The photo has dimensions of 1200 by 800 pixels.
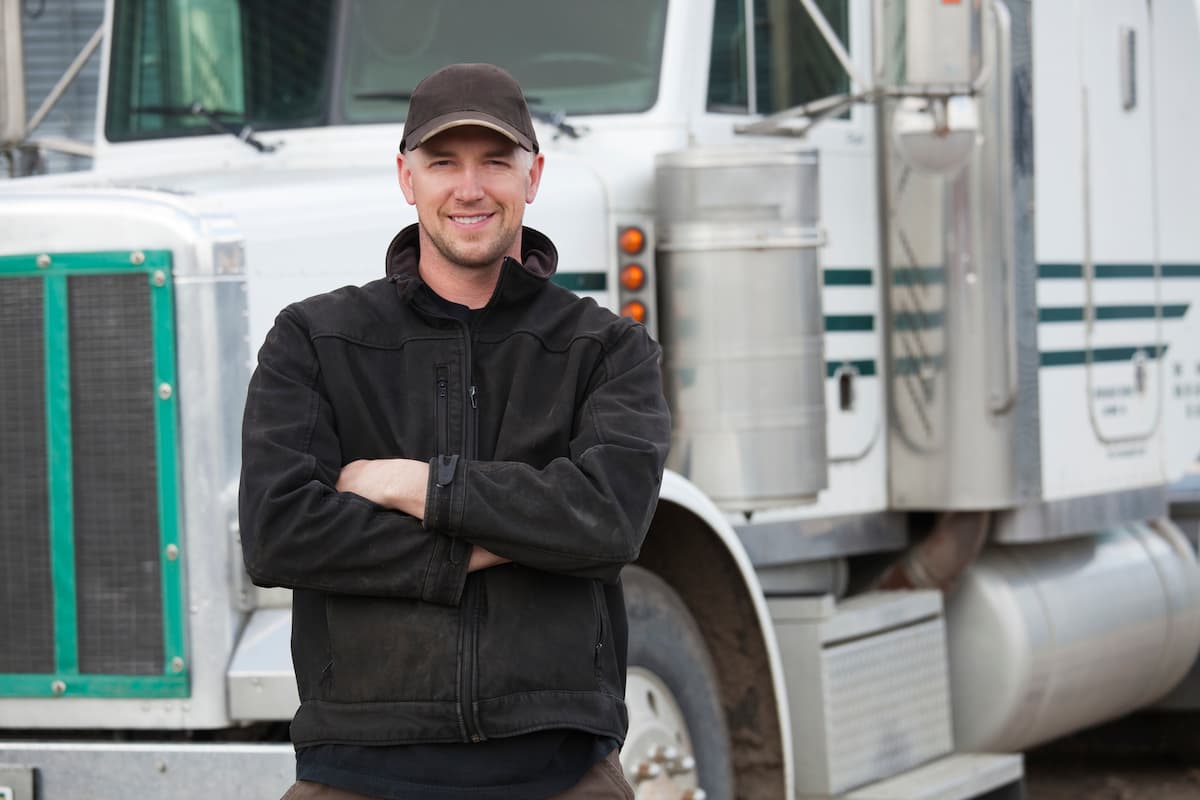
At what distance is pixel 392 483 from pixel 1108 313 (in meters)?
4.00

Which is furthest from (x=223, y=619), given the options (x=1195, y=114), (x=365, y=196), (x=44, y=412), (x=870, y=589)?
(x=1195, y=114)

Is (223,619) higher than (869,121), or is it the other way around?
(869,121)

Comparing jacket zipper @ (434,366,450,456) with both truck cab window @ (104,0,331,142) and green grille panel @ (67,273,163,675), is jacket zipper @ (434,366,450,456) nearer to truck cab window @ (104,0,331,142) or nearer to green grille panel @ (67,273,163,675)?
green grille panel @ (67,273,163,675)

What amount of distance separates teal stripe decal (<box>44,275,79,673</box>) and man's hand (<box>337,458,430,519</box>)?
148 centimetres

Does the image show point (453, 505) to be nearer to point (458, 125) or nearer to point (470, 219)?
point (470, 219)

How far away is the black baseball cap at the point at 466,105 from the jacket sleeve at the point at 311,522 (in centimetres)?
35

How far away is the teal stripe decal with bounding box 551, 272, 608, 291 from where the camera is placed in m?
4.73

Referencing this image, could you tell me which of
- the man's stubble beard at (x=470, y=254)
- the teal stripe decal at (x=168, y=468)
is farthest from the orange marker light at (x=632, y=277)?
the man's stubble beard at (x=470, y=254)

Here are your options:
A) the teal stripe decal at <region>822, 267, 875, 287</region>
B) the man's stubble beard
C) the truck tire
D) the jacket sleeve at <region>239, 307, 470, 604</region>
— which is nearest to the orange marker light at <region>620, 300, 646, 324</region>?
the truck tire

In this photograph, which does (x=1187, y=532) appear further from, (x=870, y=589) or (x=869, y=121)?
(x=869, y=121)

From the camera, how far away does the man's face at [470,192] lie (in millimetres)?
2740

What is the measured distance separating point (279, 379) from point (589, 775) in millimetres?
673

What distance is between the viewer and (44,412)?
401 cm

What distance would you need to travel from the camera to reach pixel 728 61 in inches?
206
